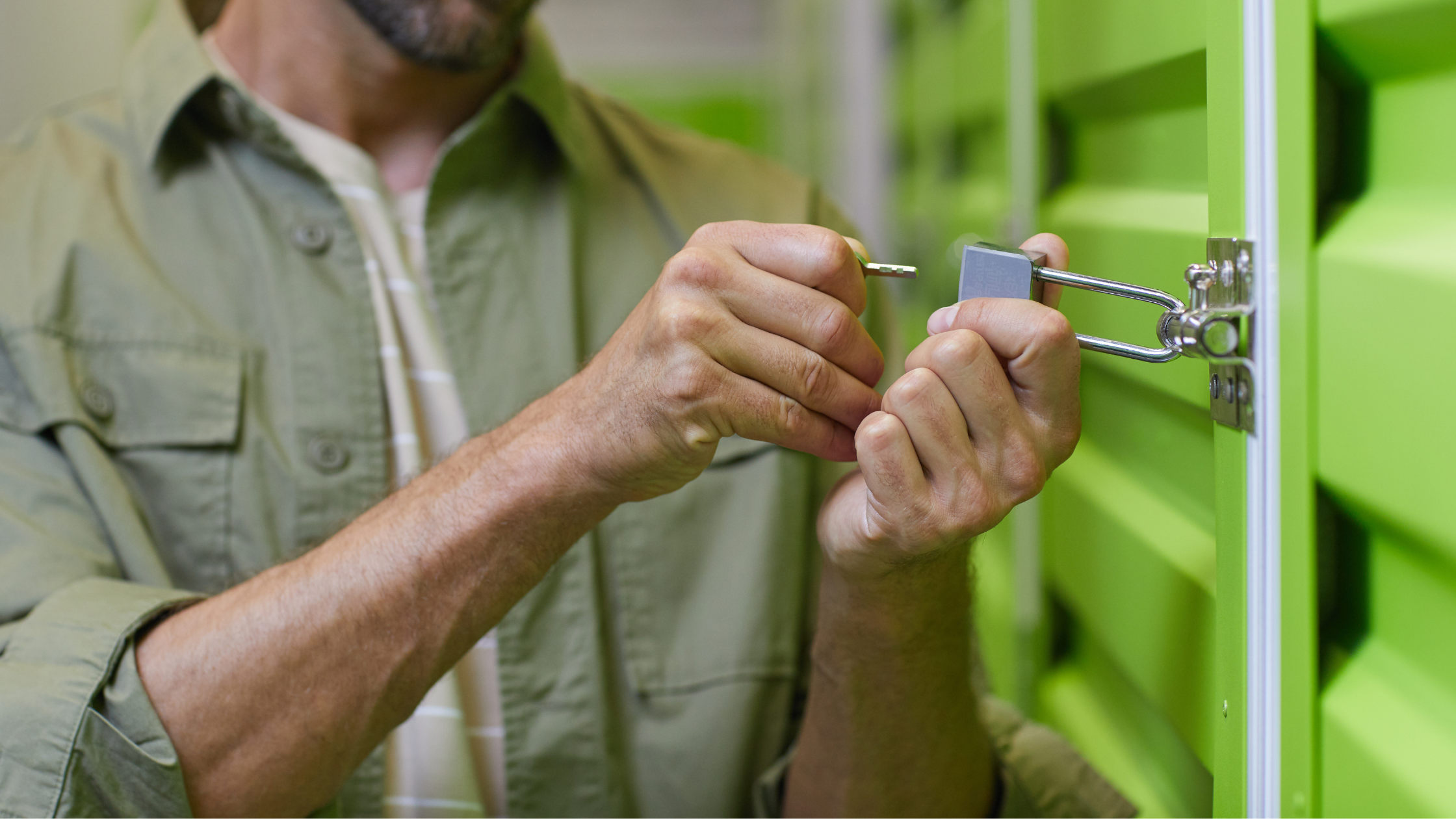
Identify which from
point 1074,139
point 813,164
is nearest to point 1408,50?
point 1074,139

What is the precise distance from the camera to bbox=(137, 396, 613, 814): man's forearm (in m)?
0.81

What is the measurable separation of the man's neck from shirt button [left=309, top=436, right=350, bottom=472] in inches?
12.9

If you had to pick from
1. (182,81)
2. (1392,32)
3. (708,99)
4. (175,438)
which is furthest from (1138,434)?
(708,99)

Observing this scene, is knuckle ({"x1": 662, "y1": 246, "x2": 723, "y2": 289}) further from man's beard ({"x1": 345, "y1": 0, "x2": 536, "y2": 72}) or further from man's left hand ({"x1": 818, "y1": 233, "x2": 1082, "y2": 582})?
man's beard ({"x1": 345, "y1": 0, "x2": 536, "y2": 72})

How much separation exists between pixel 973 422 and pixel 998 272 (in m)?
0.09

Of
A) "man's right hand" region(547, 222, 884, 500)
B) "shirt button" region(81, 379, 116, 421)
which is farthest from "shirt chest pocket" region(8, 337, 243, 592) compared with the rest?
"man's right hand" region(547, 222, 884, 500)

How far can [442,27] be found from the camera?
1.16 m

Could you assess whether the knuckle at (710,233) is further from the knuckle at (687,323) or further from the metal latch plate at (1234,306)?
the metal latch plate at (1234,306)

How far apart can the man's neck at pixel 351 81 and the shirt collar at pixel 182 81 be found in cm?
5

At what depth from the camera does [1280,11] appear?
55cm

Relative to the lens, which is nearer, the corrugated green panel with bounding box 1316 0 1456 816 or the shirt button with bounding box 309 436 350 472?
the corrugated green panel with bounding box 1316 0 1456 816

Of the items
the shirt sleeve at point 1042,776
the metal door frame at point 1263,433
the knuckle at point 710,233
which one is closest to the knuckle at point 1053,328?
the metal door frame at point 1263,433

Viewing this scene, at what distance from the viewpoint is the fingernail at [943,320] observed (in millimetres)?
636

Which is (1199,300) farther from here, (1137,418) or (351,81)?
(351,81)
